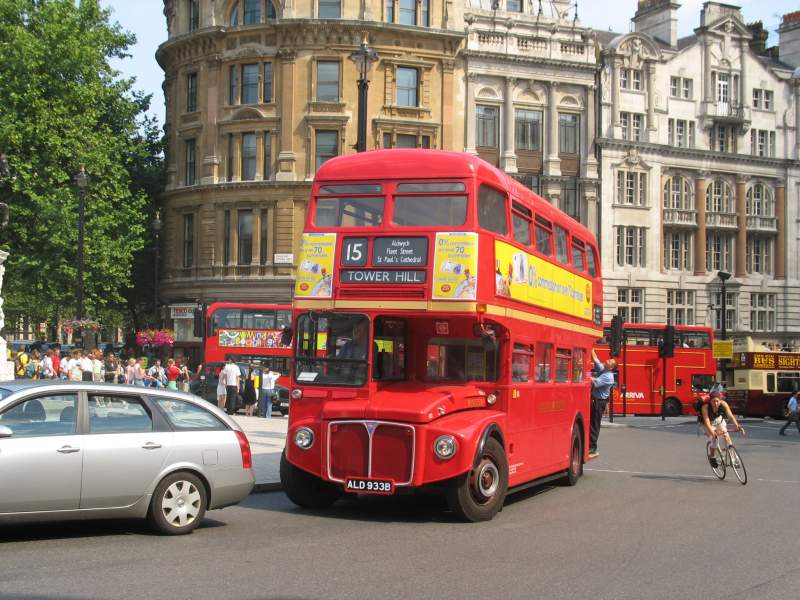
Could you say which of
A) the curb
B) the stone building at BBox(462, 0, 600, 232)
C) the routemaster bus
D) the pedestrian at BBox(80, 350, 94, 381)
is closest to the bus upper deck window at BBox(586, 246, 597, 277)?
the routemaster bus

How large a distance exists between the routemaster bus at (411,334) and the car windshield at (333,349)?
0.6 inches

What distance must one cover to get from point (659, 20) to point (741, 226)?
1247 cm

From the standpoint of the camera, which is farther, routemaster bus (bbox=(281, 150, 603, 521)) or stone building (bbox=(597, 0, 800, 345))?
stone building (bbox=(597, 0, 800, 345))

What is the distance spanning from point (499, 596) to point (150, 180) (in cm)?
4909

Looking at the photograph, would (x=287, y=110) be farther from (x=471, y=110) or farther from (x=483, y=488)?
(x=483, y=488)

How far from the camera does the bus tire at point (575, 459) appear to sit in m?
16.8

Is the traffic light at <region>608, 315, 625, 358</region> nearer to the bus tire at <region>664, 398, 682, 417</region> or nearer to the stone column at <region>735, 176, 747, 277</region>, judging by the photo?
the bus tire at <region>664, 398, 682, 417</region>

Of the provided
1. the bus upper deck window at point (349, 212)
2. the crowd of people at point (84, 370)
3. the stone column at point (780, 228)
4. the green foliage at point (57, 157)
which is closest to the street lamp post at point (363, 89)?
the bus upper deck window at point (349, 212)

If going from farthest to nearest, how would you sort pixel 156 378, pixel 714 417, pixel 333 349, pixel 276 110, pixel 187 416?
pixel 276 110
pixel 156 378
pixel 714 417
pixel 333 349
pixel 187 416

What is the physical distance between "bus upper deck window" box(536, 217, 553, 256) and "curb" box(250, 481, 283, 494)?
470cm

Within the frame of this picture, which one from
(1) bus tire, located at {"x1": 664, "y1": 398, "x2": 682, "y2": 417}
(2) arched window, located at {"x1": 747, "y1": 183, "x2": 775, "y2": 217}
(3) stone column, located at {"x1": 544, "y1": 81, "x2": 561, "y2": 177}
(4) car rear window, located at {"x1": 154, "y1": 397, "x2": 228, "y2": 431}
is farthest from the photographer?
(2) arched window, located at {"x1": 747, "y1": 183, "x2": 775, "y2": 217}

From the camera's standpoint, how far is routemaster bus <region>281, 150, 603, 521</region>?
12094 mm

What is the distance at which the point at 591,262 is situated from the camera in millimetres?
18672

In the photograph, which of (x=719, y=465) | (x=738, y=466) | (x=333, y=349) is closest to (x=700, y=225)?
(x=719, y=465)
